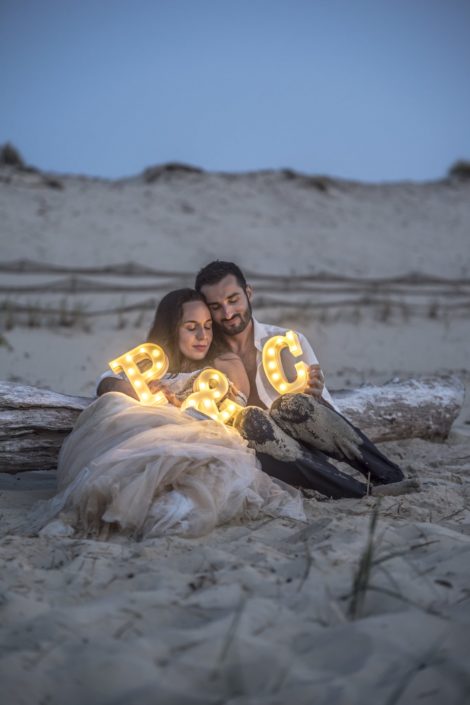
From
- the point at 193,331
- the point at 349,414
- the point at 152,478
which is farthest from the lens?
the point at 349,414

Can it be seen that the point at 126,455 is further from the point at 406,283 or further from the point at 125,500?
the point at 406,283

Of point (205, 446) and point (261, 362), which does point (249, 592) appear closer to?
point (205, 446)

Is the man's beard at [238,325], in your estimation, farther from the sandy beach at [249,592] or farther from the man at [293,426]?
the sandy beach at [249,592]

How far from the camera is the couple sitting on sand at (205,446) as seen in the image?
2992 mm

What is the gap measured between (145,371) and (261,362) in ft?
2.62

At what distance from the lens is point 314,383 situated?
4121 mm

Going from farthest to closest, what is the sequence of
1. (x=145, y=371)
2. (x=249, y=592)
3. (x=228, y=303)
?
(x=228, y=303)
(x=145, y=371)
(x=249, y=592)

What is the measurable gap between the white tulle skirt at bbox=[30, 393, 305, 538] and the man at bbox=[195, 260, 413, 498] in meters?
0.19

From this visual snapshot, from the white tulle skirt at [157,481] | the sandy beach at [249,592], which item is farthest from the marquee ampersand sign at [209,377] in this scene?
the sandy beach at [249,592]

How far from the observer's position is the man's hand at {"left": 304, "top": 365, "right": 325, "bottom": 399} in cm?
408

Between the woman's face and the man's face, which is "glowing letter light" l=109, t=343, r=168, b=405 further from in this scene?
the man's face

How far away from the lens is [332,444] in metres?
3.88

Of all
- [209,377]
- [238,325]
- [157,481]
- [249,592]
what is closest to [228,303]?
[238,325]

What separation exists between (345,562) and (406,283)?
10776mm
